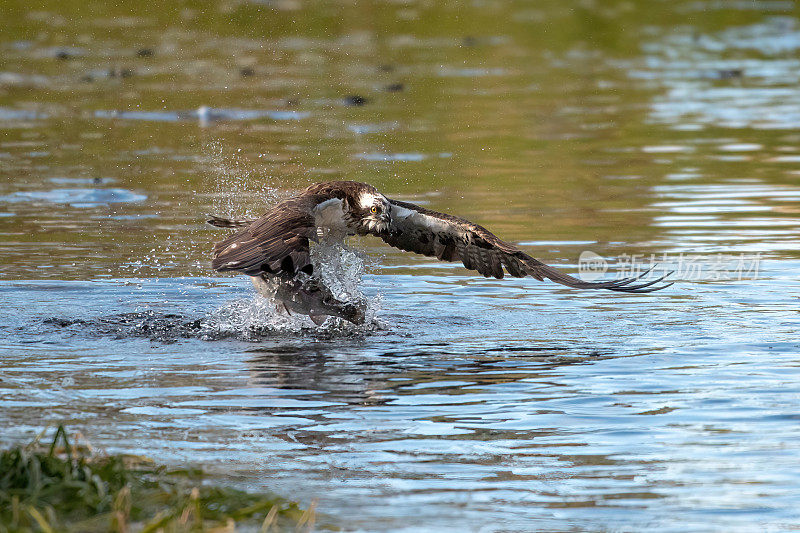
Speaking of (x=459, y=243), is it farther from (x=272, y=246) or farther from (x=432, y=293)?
(x=272, y=246)

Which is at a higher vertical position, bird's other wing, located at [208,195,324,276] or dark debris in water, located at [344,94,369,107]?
dark debris in water, located at [344,94,369,107]

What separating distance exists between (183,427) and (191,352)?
1.90 m

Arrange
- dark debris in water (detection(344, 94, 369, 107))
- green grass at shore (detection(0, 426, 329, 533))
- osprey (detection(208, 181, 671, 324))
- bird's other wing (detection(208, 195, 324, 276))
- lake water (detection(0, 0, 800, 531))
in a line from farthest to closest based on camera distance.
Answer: dark debris in water (detection(344, 94, 369, 107)) < osprey (detection(208, 181, 671, 324)) < bird's other wing (detection(208, 195, 324, 276)) < lake water (detection(0, 0, 800, 531)) < green grass at shore (detection(0, 426, 329, 533))

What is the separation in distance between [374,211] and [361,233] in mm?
277

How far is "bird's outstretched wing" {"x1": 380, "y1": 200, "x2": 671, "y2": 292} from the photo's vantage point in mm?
9094

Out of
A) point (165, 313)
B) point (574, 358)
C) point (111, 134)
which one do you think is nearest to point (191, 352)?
point (165, 313)

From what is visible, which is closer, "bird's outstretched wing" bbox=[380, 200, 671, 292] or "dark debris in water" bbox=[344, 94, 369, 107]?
"bird's outstretched wing" bbox=[380, 200, 671, 292]

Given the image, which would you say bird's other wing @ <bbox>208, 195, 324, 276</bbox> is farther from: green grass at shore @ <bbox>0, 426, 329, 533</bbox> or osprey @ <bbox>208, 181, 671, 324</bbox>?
green grass at shore @ <bbox>0, 426, 329, 533</bbox>

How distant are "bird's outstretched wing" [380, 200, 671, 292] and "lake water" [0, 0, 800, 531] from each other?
40 centimetres

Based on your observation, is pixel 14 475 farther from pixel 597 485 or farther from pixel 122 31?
pixel 122 31

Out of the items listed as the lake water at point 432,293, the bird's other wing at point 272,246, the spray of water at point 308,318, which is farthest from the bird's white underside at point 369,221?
Answer: the bird's other wing at point 272,246

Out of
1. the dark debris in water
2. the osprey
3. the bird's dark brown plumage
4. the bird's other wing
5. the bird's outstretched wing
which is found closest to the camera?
the bird's other wing

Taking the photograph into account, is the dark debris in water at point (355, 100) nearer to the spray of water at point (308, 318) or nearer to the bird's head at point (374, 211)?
the spray of water at point (308, 318)

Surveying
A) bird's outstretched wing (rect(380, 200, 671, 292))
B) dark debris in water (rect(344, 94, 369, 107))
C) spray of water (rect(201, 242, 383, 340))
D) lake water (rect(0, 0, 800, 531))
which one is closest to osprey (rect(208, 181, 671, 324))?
bird's outstretched wing (rect(380, 200, 671, 292))
